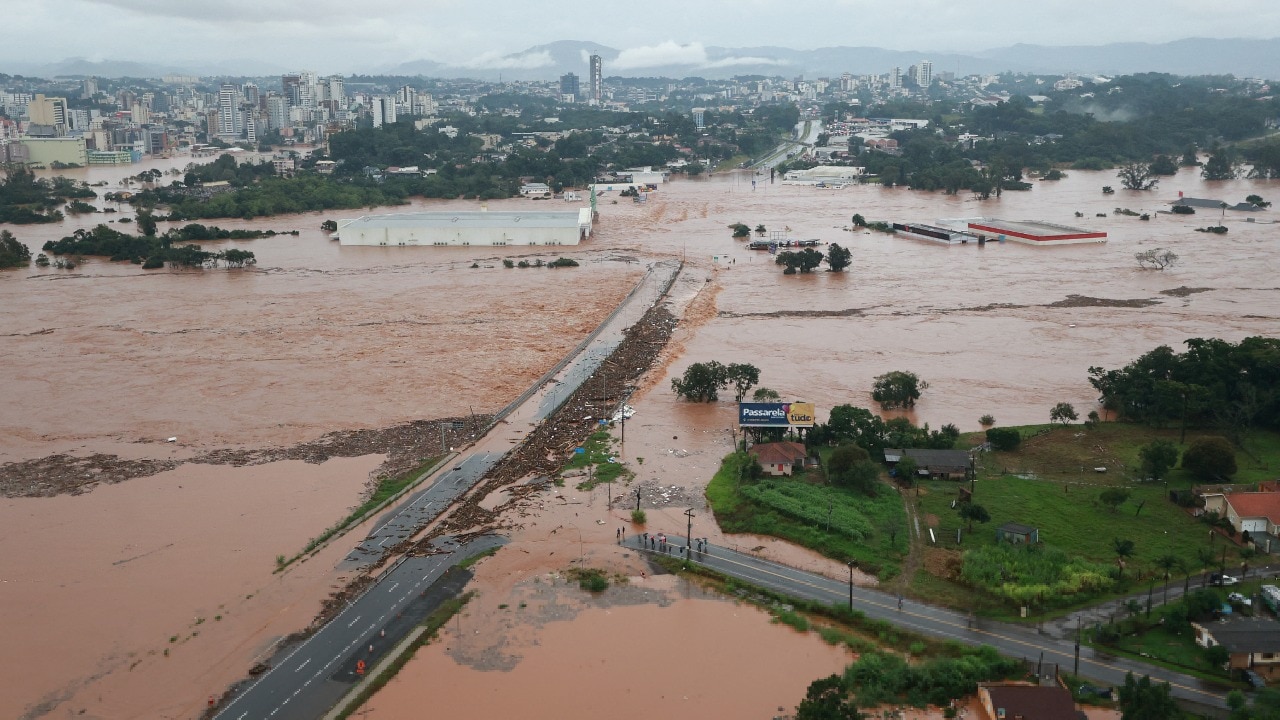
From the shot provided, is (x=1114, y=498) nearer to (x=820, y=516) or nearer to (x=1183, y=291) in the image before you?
(x=820, y=516)

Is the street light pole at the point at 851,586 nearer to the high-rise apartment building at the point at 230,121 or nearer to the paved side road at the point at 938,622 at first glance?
the paved side road at the point at 938,622

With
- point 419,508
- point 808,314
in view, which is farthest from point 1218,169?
point 419,508

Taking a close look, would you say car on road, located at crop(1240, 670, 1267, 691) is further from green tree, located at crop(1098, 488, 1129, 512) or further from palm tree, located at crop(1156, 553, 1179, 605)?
green tree, located at crop(1098, 488, 1129, 512)

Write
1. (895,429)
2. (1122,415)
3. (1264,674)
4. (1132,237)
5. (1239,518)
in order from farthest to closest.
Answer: (1132,237)
(1122,415)
(895,429)
(1239,518)
(1264,674)

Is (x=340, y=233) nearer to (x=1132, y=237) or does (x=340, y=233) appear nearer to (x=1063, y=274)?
(x=1063, y=274)

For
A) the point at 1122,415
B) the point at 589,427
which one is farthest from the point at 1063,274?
the point at 589,427
